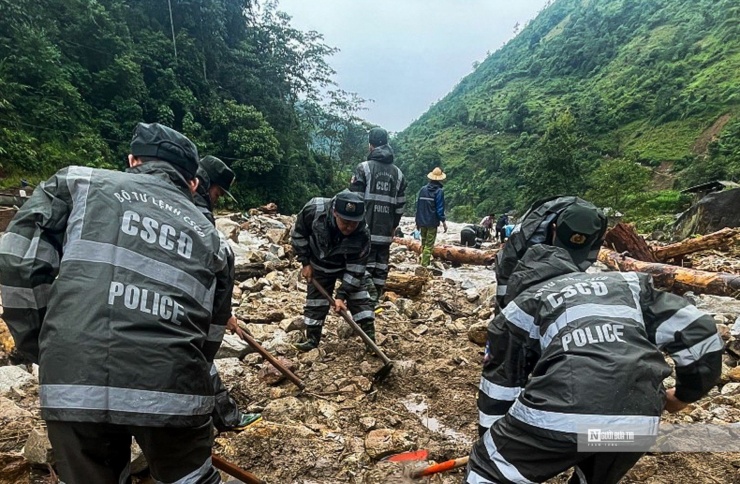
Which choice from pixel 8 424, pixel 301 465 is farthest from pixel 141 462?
pixel 8 424

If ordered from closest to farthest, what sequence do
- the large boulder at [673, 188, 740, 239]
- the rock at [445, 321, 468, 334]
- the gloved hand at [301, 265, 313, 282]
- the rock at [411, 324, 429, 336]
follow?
the gloved hand at [301, 265, 313, 282] → the rock at [411, 324, 429, 336] → the rock at [445, 321, 468, 334] → the large boulder at [673, 188, 740, 239]

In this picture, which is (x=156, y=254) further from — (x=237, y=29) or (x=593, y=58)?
(x=593, y=58)

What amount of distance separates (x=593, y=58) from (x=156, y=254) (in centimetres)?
8355

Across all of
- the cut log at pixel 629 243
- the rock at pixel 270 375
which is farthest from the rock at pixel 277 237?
the cut log at pixel 629 243

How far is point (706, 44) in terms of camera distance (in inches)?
1890

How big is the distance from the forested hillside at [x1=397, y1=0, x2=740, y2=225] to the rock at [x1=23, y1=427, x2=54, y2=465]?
22.3 meters

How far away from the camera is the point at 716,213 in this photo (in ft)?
37.7

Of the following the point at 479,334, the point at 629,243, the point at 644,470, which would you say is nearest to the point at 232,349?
the point at 479,334

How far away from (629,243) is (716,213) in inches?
256

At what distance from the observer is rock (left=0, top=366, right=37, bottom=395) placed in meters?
2.65

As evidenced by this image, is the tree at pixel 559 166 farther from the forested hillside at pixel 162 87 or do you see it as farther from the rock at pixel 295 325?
the rock at pixel 295 325

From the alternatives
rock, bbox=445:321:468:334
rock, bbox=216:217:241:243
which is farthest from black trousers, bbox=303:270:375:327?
rock, bbox=216:217:241:243

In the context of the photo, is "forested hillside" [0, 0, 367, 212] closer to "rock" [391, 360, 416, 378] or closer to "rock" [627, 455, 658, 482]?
"rock" [391, 360, 416, 378]

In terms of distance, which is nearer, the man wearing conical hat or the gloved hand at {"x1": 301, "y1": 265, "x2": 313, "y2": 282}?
the gloved hand at {"x1": 301, "y1": 265, "x2": 313, "y2": 282}
